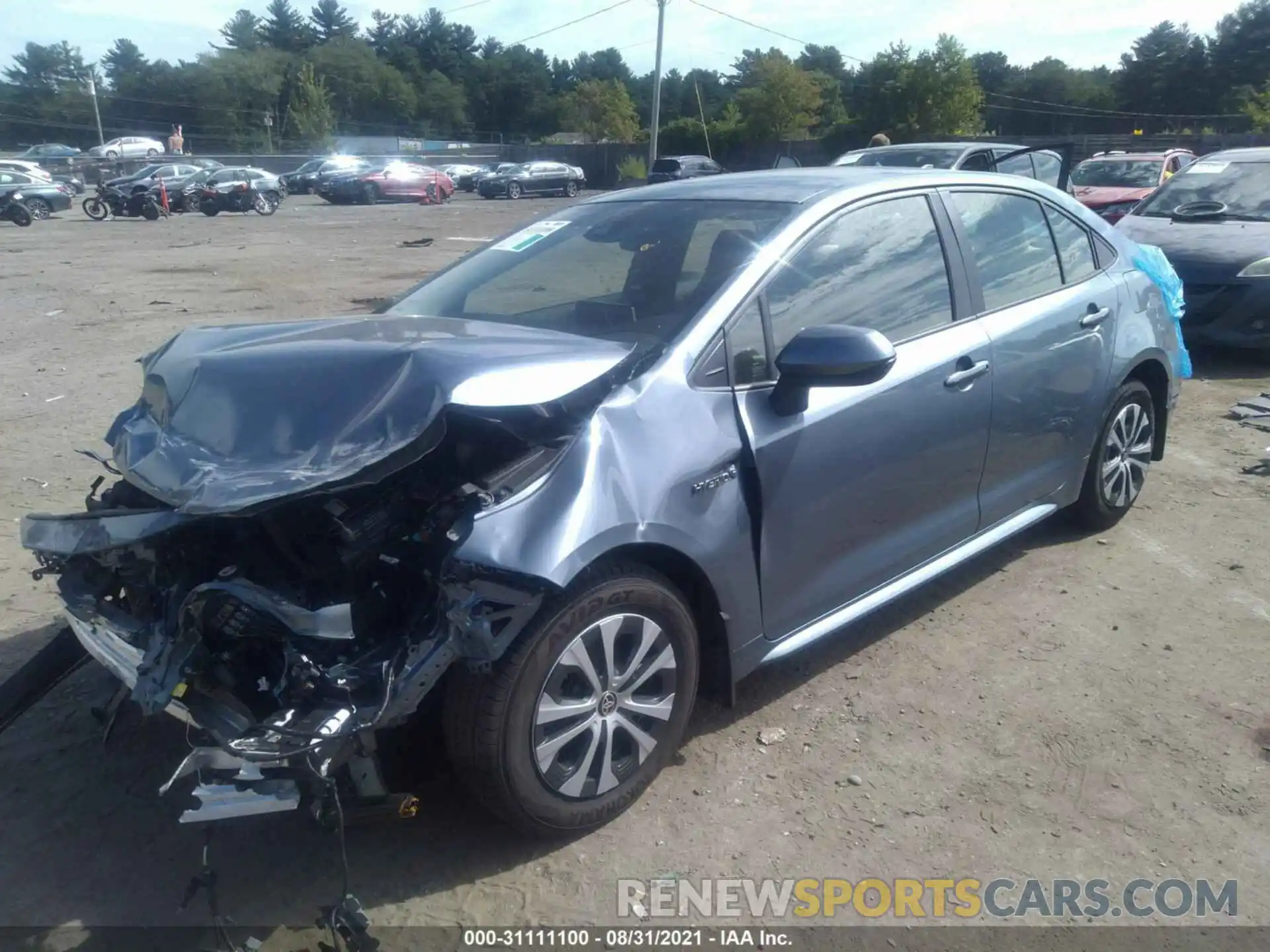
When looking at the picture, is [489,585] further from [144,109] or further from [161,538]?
[144,109]

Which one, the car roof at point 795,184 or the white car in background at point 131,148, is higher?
the white car in background at point 131,148

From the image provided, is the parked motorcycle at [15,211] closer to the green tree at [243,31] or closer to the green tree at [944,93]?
the green tree at [944,93]

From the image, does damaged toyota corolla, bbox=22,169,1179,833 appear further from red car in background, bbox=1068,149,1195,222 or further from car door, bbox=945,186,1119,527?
red car in background, bbox=1068,149,1195,222

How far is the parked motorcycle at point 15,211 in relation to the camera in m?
29.0

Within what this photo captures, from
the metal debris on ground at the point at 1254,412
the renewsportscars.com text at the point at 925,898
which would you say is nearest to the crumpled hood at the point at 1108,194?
the metal debris on ground at the point at 1254,412

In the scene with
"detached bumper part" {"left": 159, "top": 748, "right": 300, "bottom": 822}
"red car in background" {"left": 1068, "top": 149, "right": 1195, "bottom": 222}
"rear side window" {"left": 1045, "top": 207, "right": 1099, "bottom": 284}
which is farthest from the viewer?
"red car in background" {"left": 1068, "top": 149, "right": 1195, "bottom": 222}

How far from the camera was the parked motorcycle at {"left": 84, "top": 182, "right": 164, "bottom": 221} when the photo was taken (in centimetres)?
3111

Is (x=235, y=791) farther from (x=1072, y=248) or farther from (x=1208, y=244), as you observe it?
(x=1208, y=244)

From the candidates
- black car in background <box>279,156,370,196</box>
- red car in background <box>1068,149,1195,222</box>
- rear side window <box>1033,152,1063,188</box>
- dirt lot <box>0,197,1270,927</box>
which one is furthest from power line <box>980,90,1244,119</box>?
dirt lot <box>0,197,1270,927</box>

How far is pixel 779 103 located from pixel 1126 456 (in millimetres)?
57104

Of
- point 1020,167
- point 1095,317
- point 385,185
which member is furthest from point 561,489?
point 385,185

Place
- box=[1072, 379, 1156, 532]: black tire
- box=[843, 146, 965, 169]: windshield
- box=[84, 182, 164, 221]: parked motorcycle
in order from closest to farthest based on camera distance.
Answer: box=[1072, 379, 1156, 532]: black tire → box=[843, 146, 965, 169]: windshield → box=[84, 182, 164, 221]: parked motorcycle

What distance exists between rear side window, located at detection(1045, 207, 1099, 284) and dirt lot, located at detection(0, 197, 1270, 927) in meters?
1.28

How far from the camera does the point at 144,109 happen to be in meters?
94.1
